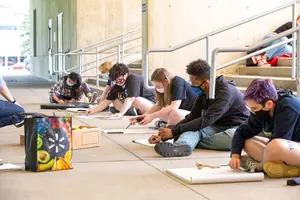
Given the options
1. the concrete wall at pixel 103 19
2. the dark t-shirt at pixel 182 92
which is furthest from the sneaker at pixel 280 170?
the concrete wall at pixel 103 19

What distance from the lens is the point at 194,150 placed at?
5996mm

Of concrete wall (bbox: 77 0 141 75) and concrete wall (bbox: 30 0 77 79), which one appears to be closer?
concrete wall (bbox: 77 0 141 75)

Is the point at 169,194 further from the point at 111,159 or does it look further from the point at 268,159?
the point at 111,159

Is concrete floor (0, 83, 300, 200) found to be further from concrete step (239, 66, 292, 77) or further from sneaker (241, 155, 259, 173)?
concrete step (239, 66, 292, 77)

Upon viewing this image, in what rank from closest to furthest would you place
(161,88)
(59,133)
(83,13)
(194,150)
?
1. (59,133)
2. (194,150)
3. (161,88)
4. (83,13)

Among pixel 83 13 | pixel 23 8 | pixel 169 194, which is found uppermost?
pixel 23 8

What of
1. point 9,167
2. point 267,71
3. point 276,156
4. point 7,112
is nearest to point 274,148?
point 276,156

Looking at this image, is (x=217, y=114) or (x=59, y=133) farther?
(x=217, y=114)

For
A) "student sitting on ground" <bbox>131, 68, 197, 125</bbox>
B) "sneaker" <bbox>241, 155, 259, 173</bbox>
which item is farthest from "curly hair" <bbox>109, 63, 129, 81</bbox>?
"sneaker" <bbox>241, 155, 259, 173</bbox>

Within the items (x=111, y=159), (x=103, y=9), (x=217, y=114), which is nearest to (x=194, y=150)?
(x=217, y=114)

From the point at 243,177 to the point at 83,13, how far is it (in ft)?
46.5

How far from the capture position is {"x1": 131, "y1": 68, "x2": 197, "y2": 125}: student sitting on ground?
6641 millimetres

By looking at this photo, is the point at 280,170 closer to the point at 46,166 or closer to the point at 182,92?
the point at 46,166

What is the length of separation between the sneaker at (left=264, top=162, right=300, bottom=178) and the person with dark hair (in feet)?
3.86
